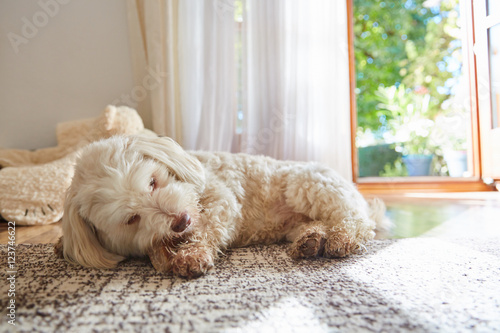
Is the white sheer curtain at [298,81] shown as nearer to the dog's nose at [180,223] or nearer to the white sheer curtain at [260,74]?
the white sheer curtain at [260,74]

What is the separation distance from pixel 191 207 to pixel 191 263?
0.24 metres

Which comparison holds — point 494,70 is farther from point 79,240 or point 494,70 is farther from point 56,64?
point 56,64

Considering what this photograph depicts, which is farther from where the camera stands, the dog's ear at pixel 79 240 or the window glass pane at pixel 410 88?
the window glass pane at pixel 410 88

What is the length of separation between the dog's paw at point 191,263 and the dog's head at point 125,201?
9 centimetres

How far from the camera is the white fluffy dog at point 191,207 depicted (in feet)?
4.15

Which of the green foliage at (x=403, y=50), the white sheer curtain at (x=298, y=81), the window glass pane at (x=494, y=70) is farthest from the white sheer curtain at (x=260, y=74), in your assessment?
the green foliage at (x=403, y=50)

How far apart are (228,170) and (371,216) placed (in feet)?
3.03

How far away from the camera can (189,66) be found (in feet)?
11.5

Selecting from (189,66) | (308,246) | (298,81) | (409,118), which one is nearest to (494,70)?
(298,81)

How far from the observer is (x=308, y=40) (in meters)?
3.48

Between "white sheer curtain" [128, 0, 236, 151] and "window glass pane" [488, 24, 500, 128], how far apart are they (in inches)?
109

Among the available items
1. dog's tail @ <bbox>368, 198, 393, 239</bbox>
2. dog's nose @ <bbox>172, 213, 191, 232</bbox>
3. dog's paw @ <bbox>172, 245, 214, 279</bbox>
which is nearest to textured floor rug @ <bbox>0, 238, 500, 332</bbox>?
dog's paw @ <bbox>172, 245, 214, 279</bbox>

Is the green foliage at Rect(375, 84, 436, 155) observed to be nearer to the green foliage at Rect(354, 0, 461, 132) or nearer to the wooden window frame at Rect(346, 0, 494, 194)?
the green foliage at Rect(354, 0, 461, 132)

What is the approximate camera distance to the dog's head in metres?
1.25
